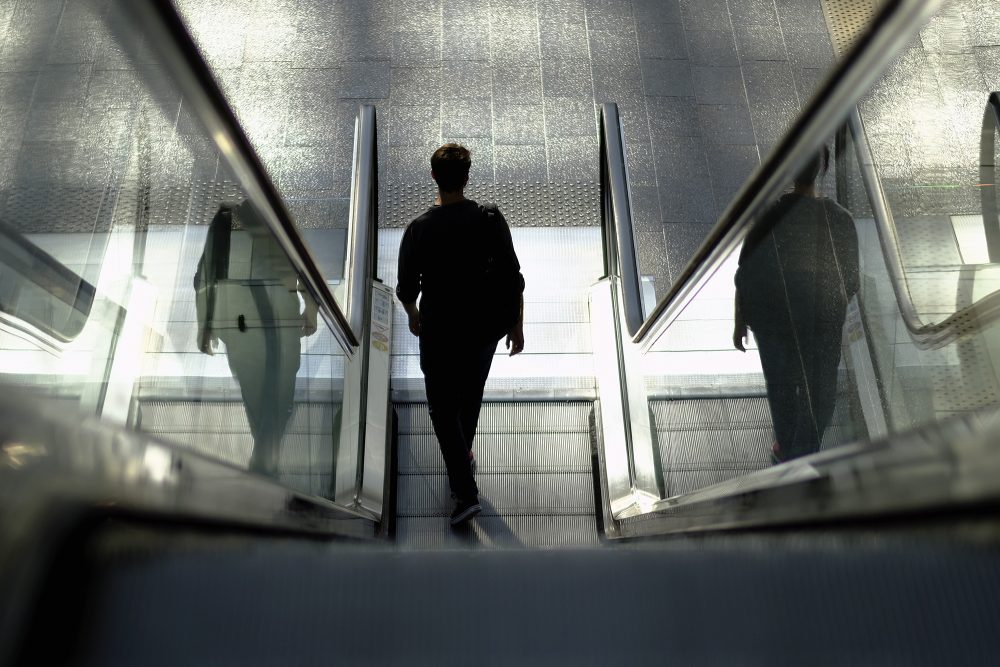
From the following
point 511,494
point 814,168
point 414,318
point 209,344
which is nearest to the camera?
point 209,344

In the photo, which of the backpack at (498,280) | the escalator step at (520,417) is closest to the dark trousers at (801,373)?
the backpack at (498,280)

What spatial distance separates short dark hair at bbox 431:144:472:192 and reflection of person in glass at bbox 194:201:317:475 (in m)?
0.70

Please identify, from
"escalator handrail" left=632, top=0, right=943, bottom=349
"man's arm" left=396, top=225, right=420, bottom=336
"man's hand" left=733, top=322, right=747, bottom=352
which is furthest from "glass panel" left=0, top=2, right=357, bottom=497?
"man's hand" left=733, top=322, right=747, bottom=352

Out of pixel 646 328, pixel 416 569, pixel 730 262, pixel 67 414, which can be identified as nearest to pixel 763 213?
pixel 730 262

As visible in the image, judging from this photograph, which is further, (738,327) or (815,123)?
(738,327)

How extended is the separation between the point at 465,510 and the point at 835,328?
1.72 metres

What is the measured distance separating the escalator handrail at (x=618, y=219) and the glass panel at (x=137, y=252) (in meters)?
1.71

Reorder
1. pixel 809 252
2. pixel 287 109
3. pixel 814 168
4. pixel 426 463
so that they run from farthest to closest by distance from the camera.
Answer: pixel 287 109, pixel 426 463, pixel 809 252, pixel 814 168

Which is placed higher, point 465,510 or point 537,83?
point 537,83

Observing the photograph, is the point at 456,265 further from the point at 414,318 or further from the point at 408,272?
the point at 414,318

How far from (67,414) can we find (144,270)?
1255mm

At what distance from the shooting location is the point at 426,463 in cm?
378

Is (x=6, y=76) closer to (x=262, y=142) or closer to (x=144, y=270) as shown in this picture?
(x=144, y=270)

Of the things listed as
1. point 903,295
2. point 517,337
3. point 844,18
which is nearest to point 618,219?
point 517,337
